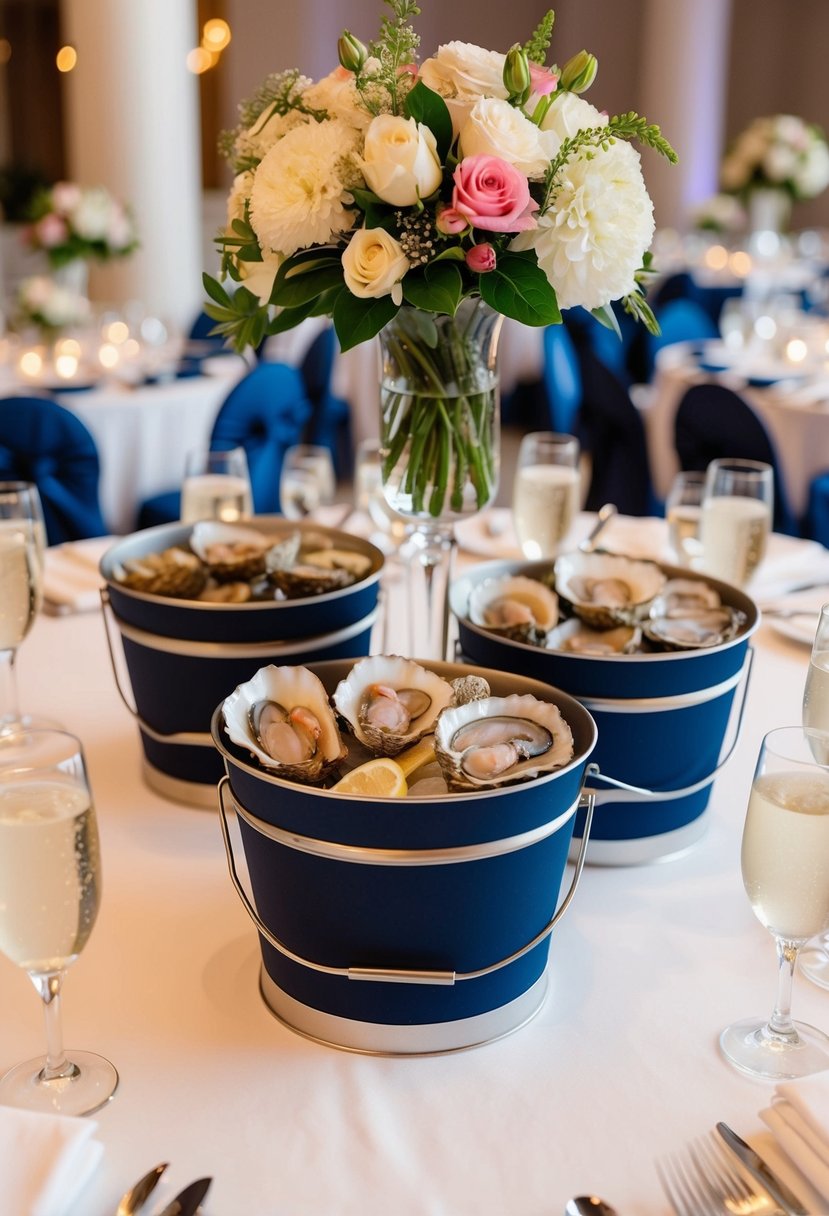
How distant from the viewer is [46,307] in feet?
14.1

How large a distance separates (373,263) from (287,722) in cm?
42

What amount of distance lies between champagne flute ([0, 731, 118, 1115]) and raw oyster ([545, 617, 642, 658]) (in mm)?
516

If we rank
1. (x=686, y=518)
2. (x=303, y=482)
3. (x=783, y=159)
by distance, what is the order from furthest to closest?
(x=783, y=159) → (x=303, y=482) → (x=686, y=518)

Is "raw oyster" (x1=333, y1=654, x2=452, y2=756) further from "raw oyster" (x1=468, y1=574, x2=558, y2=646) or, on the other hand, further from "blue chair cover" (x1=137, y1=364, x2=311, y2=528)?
"blue chair cover" (x1=137, y1=364, x2=311, y2=528)

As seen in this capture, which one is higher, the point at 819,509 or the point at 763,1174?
the point at 763,1174

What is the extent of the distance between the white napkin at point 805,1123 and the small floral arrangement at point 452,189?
2.20ft

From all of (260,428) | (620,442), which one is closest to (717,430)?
(620,442)

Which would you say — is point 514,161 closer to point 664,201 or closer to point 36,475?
point 36,475

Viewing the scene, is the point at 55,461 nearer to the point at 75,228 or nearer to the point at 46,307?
the point at 46,307

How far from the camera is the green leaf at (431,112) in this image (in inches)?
43.9

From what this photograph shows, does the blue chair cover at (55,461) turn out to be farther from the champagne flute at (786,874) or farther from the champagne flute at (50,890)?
the champagne flute at (786,874)

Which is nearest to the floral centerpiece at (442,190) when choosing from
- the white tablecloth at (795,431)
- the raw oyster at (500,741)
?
the raw oyster at (500,741)

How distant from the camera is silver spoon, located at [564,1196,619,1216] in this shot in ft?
2.54

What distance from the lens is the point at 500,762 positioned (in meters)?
0.94
